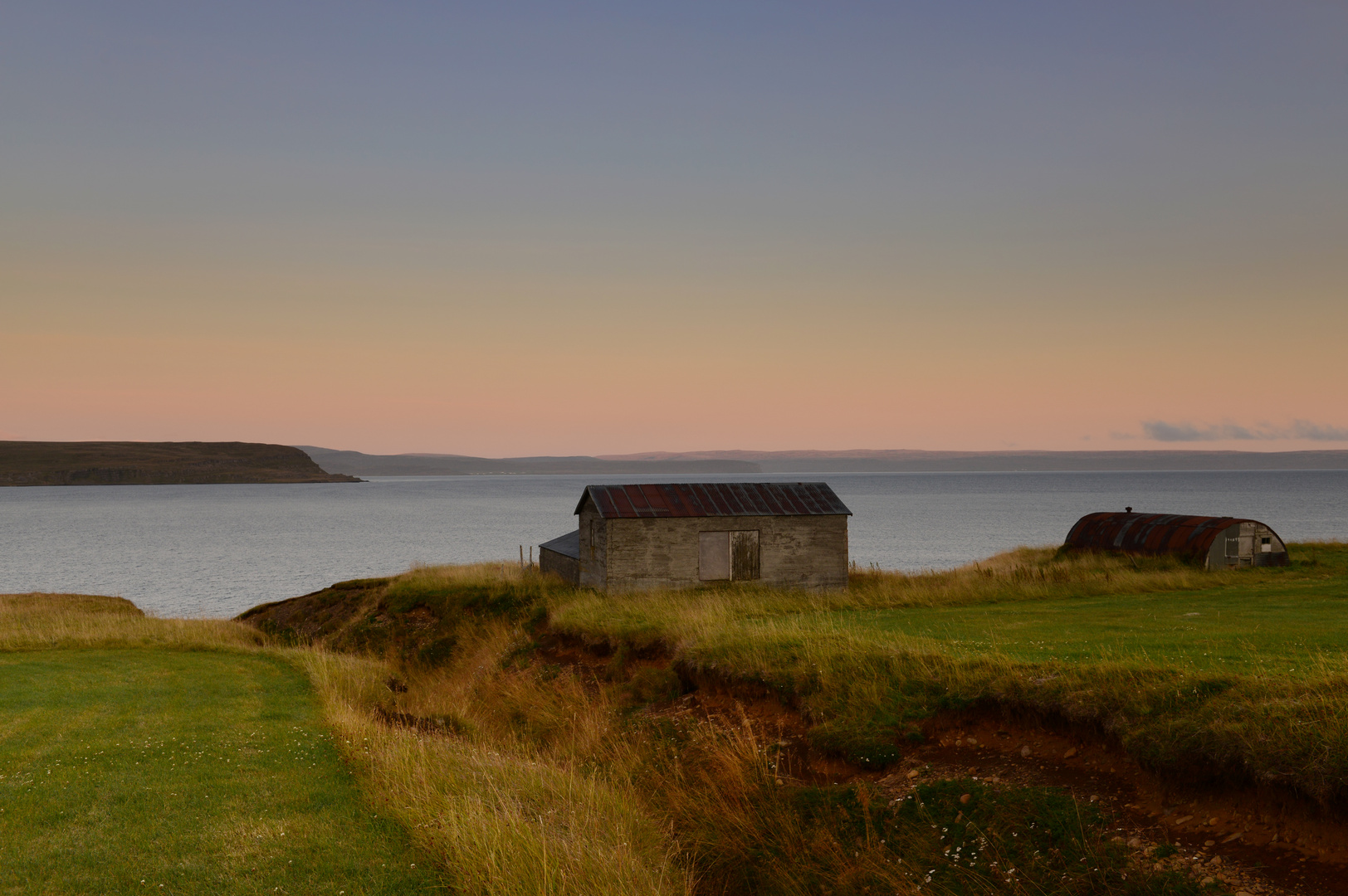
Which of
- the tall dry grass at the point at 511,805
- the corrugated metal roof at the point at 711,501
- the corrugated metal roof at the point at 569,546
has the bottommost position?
the tall dry grass at the point at 511,805

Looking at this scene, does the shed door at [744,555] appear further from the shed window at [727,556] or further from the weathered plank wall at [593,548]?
the weathered plank wall at [593,548]

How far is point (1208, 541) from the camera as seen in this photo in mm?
34906

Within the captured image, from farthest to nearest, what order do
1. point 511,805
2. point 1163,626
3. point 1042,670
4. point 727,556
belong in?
point 727,556, point 1163,626, point 1042,670, point 511,805

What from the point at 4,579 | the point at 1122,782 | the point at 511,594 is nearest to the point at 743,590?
the point at 511,594

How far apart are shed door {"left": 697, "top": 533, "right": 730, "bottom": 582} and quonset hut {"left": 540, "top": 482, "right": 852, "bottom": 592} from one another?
32 millimetres

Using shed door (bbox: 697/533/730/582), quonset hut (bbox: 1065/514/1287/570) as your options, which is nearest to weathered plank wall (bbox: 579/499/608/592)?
shed door (bbox: 697/533/730/582)

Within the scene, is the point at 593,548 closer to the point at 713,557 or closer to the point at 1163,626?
the point at 713,557

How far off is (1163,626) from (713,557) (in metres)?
17.9

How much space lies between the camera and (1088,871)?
9312 mm

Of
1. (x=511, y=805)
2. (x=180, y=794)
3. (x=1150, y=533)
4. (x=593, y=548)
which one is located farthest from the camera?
(x=1150, y=533)

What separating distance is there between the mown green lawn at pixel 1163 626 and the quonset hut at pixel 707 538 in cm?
872

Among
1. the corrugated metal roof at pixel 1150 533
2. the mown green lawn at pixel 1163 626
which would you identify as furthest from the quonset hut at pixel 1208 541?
the mown green lawn at pixel 1163 626

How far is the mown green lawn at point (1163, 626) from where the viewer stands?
14.0m

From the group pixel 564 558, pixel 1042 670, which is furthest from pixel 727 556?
pixel 1042 670
